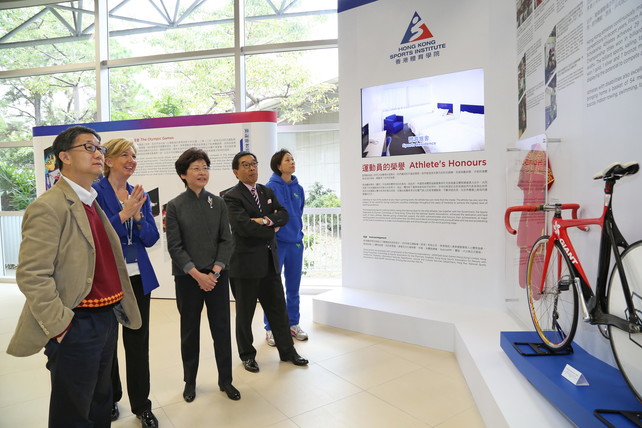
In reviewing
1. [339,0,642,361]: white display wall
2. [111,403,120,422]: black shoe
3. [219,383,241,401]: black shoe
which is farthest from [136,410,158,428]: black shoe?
[339,0,642,361]: white display wall

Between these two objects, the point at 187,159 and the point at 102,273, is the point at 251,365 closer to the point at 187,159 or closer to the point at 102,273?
the point at 187,159

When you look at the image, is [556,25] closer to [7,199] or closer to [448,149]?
[448,149]

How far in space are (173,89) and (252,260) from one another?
13.7ft

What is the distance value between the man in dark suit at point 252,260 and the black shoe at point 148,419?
2.74ft

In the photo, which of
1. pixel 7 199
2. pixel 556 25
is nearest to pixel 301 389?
pixel 556 25

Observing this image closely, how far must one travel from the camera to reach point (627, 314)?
1.69 meters

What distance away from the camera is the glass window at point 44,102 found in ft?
21.6

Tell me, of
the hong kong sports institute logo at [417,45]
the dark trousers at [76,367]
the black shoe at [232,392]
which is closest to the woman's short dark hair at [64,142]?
the dark trousers at [76,367]

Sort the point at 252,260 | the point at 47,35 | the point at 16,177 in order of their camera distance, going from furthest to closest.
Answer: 1. the point at 16,177
2. the point at 47,35
3. the point at 252,260

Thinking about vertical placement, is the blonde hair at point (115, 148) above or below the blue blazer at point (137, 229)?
above

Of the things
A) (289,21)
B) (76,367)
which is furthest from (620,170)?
(289,21)

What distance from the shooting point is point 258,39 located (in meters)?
5.99

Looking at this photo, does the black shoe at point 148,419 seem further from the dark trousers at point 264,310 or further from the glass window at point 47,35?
the glass window at point 47,35

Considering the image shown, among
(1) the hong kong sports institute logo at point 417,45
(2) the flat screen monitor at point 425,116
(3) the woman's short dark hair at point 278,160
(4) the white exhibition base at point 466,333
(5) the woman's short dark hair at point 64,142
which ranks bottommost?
(4) the white exhibition base at point 466,333
